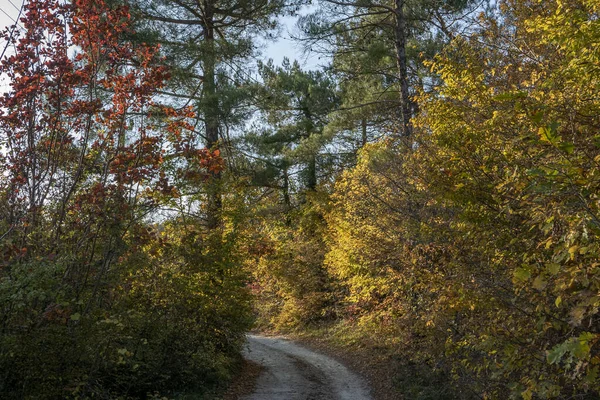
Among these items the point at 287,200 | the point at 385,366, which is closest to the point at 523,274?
the point at 385,366

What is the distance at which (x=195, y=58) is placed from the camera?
15734mm

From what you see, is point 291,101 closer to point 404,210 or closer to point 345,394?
point 404,210

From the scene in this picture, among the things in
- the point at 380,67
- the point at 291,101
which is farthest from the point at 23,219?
the point at 291,101

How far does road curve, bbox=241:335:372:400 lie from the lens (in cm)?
1180

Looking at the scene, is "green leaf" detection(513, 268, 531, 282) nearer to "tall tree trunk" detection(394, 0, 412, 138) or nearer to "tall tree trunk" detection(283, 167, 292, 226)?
"tall tree trunk" detection(394, 0, 412, 138)

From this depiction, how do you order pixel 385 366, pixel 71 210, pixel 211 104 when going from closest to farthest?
pixel 71 210
pixel 385 366
pixel 211 104

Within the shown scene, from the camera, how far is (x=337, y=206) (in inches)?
765

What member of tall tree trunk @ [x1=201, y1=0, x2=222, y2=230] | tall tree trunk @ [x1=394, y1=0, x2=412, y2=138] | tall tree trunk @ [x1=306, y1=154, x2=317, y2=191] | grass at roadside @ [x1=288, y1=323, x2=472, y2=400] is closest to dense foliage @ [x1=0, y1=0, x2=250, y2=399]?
tall tree trunk @ [x1=201, y1=0, x2=222, y2=230]

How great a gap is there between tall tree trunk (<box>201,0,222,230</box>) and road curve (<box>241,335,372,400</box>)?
3978 millimetres

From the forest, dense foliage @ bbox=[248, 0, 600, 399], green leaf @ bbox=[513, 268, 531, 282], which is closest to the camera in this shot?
green leaf @ bbox=[513, 268, 531, 282]

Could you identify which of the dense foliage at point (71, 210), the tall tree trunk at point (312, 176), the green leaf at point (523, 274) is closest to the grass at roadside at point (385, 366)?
the dense foliage at point (71, 210)

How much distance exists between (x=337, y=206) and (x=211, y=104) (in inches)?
243

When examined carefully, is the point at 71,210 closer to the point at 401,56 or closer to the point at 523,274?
the point at 523,274

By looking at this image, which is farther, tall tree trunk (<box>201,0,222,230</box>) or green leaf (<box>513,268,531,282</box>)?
tall tree trunk (<box>201,0,222,230</box>)
